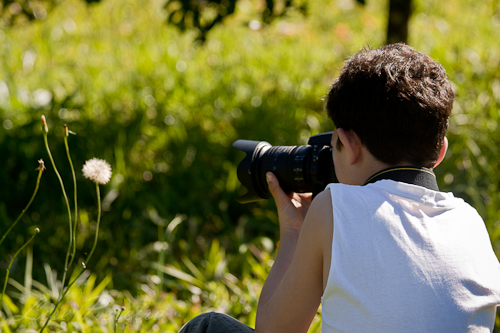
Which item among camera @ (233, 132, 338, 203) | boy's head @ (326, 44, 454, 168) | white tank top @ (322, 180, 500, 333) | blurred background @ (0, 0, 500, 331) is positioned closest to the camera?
white tank top @ (322, 180, 500, 333)

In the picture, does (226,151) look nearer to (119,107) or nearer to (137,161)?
(137,161)

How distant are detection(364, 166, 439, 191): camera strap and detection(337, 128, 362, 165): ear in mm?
78

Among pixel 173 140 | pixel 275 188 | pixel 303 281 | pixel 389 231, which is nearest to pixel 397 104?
pixel 389 231

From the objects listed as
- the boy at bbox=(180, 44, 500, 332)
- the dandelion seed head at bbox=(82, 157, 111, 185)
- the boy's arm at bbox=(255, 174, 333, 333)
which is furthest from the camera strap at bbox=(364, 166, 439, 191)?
the dandelion seed head at bbox=(82, 157, 111, 185)

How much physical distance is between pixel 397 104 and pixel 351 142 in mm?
136

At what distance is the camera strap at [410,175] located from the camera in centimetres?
104

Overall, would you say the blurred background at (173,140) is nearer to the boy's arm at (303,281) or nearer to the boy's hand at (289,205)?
the boy's hand at (289,205)

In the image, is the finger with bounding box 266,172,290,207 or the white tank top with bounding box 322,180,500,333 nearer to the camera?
the white tank top with bounding box 322,180,500,333

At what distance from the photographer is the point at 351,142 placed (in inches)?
43.8

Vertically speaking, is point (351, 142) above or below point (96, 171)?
above

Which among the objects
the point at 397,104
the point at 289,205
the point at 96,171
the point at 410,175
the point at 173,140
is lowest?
the point at 173,140

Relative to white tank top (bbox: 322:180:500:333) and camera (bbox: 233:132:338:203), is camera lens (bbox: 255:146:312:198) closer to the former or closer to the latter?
camera (bbox: 233:132:338:203)

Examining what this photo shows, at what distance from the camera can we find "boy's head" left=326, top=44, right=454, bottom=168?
104cm

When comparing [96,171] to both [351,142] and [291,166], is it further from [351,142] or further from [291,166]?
[351,142]
